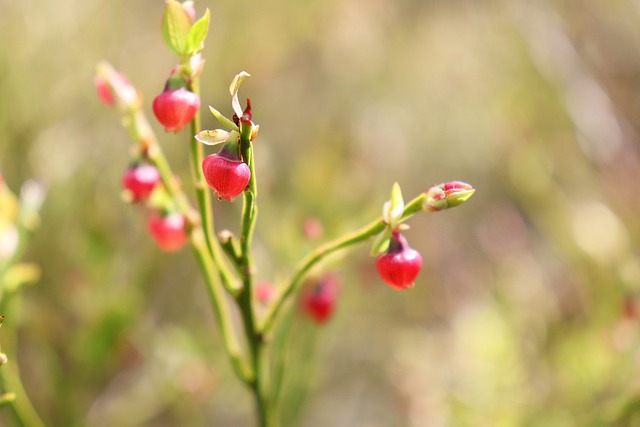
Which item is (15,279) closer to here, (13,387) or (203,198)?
(13,387)

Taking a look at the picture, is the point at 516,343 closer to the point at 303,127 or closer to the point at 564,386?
the point at 564,386

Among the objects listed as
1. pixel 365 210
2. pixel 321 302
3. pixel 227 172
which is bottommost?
pixel 365 210

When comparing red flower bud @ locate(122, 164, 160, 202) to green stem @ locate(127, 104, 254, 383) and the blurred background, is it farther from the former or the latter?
the blurred background

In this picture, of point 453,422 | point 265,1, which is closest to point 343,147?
point 453,422

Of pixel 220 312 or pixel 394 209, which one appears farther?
pixel 220 312

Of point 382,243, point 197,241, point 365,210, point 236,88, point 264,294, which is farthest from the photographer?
point 365,210

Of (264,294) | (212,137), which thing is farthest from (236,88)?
(264,294)

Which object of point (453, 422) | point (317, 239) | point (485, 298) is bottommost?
point (485, 298)
